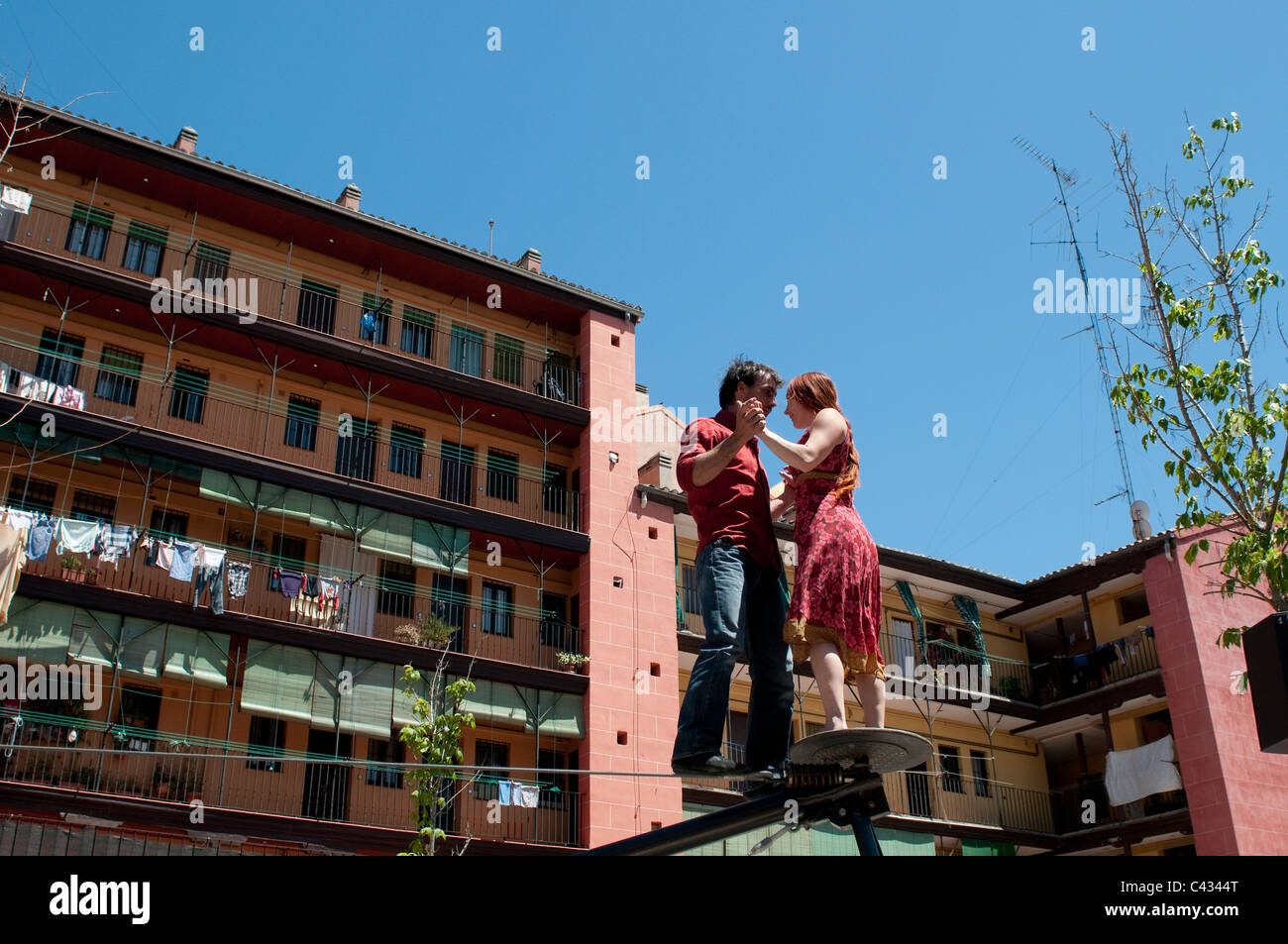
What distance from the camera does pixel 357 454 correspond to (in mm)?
28953

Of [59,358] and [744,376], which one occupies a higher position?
[59,358]

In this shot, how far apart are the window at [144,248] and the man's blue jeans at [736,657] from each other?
83.4 feet

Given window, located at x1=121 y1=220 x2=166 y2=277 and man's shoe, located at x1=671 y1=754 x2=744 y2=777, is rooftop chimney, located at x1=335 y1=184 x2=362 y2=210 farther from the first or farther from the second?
man's shoe, located at x1=671 y1=754 x2=744 y2=777

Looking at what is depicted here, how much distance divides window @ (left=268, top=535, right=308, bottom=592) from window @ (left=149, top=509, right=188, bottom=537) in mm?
1940

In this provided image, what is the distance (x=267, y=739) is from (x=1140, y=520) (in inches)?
970

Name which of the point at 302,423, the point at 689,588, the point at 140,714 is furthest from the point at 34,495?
the point at 689,588

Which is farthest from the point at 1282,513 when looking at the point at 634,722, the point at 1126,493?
the point at 1126,493

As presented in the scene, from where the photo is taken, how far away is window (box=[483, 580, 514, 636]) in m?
29.2

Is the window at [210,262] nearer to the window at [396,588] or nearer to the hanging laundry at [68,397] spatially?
the hanging laundry at [68,397]

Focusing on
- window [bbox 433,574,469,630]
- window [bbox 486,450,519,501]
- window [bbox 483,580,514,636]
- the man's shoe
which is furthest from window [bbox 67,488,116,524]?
the man's shoe

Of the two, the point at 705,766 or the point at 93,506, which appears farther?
the point at 93,506

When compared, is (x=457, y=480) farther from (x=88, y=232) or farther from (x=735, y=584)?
(x=735, y=584)

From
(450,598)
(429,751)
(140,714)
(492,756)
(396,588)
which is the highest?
(396,588)
